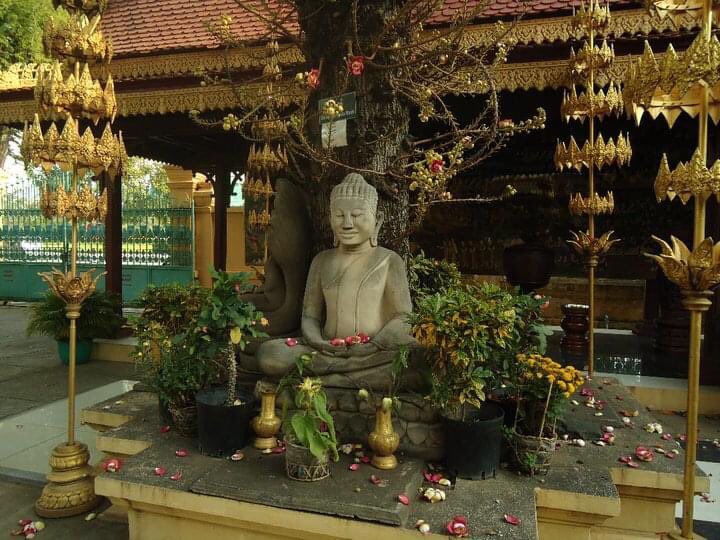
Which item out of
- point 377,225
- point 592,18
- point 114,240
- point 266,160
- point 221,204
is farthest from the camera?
point 221,204

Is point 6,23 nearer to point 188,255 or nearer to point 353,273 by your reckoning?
point 188,255

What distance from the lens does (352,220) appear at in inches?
123

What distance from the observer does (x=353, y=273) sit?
10.7 ft

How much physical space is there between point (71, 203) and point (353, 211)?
67.4 inches

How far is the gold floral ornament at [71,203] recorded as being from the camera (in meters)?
3.14

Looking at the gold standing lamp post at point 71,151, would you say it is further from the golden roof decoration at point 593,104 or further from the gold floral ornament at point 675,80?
the golden roof decoration at point 593,104

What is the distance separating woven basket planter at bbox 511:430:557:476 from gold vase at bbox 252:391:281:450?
4.15 feet

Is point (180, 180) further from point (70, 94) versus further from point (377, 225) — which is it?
point (377, 225)

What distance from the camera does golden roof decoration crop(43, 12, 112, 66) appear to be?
3.20 metres

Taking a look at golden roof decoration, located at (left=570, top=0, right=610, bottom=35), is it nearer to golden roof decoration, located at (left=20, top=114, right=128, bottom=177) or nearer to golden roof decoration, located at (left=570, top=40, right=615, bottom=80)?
golden roof decoration, located at (left=570, top=40, right=615, bottom=80)

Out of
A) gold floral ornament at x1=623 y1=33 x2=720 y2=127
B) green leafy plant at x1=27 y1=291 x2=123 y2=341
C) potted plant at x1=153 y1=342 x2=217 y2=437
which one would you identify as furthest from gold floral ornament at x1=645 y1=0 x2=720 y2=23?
green leafy plant at x1=27 y1=291 x2=123 y2=341

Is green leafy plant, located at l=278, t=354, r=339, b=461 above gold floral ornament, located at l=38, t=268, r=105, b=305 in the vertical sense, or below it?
below

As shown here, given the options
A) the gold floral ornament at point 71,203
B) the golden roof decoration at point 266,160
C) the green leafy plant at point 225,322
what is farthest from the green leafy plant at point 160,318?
the golden roof decoration at point 266,160

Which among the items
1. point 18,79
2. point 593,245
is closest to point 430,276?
point 593,245
